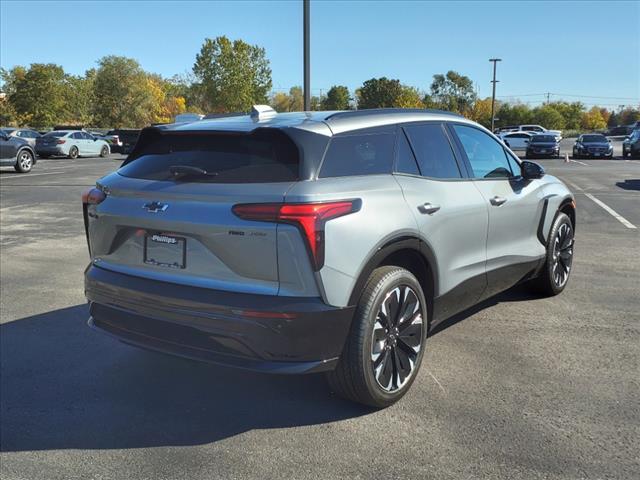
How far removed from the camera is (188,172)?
10.9 feet

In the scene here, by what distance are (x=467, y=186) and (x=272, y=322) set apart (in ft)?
6.58

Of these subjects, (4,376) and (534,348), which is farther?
(534,348)

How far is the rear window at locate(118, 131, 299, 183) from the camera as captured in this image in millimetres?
3172

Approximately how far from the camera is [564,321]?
16.6ft

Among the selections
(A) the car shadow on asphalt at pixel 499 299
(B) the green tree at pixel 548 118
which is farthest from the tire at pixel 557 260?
(B) the green tree at pixel 548 118

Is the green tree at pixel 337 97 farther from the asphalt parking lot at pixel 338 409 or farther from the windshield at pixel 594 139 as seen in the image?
the asphalt parking lot at pixel 338 409

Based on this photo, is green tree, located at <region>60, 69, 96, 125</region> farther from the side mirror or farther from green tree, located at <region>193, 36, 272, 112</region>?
the side mirror

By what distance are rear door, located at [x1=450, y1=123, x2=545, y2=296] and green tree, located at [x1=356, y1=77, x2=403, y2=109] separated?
3923 inches

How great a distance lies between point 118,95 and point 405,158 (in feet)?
261

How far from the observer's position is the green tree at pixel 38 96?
60812 millimetres

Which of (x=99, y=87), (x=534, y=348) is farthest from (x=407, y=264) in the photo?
(x=99, y=87)

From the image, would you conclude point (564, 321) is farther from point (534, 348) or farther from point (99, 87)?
point (99, 87)

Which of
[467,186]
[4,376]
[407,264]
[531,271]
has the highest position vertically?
[467,186]

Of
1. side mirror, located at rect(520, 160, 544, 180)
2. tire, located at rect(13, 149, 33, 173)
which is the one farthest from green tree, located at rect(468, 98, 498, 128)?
side mirror, located at rect(520, 160, 544, 180)
